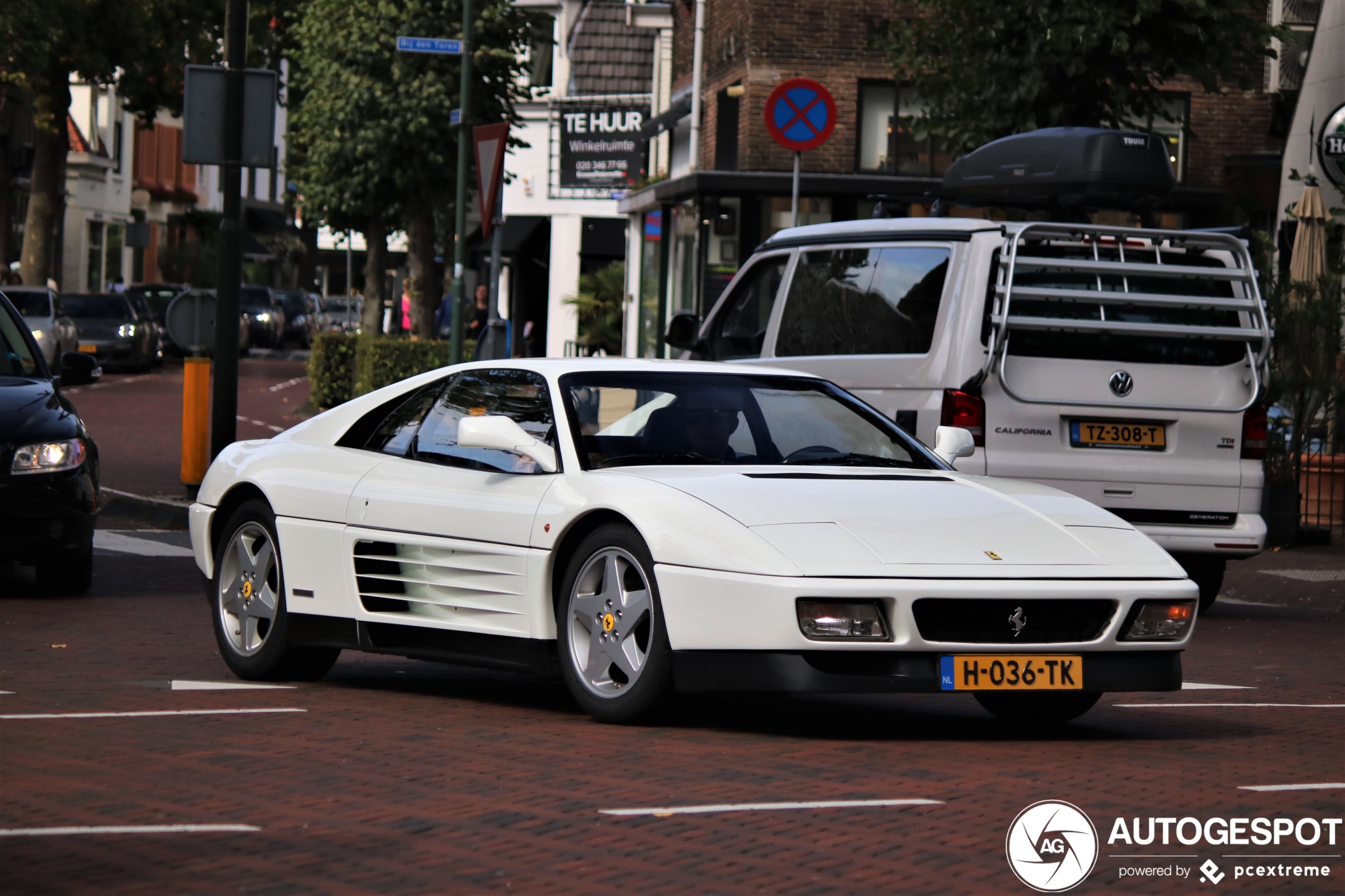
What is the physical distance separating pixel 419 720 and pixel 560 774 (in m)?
1.36

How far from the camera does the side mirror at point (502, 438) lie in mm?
7750

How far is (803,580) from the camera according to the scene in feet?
22.7

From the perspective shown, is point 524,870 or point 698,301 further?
point 698,301

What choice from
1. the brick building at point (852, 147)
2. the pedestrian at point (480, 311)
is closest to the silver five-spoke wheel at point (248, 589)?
the brick building at point (852, 147)

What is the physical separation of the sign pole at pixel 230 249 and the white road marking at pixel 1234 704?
344 inches

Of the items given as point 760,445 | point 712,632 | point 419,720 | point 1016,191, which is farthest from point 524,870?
point 1016,191

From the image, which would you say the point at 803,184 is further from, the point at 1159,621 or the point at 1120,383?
the point at 1159,621

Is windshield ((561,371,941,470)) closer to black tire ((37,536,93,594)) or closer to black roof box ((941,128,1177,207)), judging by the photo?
black tire ((37,536,93,594))

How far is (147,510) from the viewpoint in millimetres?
17375

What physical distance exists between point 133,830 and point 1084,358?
24.6 feet

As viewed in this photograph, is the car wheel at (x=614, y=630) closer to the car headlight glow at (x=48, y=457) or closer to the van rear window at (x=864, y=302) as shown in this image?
the van rear window at (x=864, y=302)

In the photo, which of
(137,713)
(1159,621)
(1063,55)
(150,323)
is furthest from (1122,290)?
(150,323)

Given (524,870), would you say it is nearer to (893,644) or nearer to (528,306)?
(893,644)

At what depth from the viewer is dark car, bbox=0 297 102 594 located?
38.5ft
